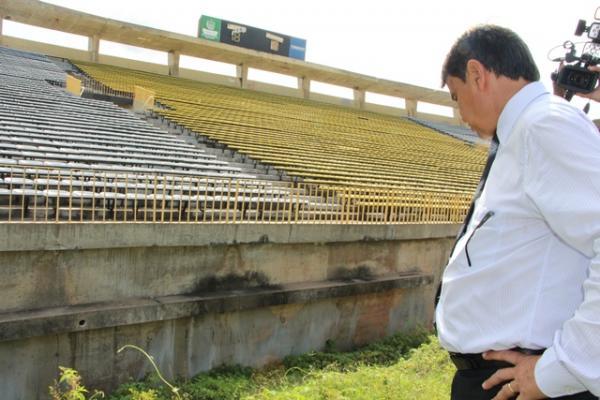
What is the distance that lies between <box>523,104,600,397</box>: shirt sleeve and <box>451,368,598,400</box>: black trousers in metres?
0.23

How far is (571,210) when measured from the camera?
125 cm

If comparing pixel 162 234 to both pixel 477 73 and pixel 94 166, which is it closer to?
pixel 94 166

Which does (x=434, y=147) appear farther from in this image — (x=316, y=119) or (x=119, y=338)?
(x=119, y=338)

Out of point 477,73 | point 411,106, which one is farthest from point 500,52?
point 411,106

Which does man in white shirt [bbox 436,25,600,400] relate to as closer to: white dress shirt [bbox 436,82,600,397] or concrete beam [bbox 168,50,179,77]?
white dress shirt [bbox 436,82,600,397]

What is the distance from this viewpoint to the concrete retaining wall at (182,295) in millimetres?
4512

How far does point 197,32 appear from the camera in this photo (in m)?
27.6

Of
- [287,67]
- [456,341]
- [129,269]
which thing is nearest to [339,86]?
[287,67]

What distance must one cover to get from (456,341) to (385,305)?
5.82 m

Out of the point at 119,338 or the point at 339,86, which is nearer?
the point at 119,338

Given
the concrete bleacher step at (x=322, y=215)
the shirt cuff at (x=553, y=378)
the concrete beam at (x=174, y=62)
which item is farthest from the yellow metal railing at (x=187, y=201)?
the concrete beam at (x=174, y=62)

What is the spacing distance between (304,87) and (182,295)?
86.8ft

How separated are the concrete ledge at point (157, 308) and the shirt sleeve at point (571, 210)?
421 centimetres

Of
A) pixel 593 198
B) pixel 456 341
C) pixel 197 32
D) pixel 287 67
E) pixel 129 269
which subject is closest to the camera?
pixel 593 198
